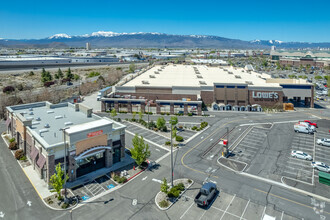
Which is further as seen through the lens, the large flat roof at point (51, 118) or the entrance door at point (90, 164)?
the large flat roof at point (51, 118)

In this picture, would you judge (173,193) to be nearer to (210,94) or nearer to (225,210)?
(225,210)

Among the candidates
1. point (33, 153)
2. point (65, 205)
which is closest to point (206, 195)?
point (65, 205)

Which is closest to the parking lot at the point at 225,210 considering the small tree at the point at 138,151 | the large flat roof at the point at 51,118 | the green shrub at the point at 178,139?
the small tree at the point at 138,151

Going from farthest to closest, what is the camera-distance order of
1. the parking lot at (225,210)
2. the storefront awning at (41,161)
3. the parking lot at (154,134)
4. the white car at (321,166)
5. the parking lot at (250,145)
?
the parking lot at (154,134)
the parking lot at (250,145)
the white car at (321,166)
the storefront awning at (41,161)
the parking lot at (225,210)

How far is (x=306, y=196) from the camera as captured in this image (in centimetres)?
3319

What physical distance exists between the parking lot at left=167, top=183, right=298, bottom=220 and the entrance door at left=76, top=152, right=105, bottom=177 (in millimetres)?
15382

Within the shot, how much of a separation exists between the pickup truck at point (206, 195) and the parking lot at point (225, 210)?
0.65 m

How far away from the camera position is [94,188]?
114 feet

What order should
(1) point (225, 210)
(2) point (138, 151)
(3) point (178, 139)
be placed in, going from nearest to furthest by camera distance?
(1) point (225, 210) < (2) point (138, 151) < (3) point (178, 139)

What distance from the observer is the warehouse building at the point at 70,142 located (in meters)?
34.8

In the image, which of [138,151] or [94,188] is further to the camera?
[138,151]

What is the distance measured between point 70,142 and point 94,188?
7.64 metres

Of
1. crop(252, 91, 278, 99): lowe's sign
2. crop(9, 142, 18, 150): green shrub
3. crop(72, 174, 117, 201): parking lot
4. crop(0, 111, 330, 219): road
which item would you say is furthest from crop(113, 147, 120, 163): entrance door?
crop(252, 91, 278, 99): lowe's sign

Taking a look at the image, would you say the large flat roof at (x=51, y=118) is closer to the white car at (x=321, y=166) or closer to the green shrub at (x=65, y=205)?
the green shrub at (x=65, y=205)
